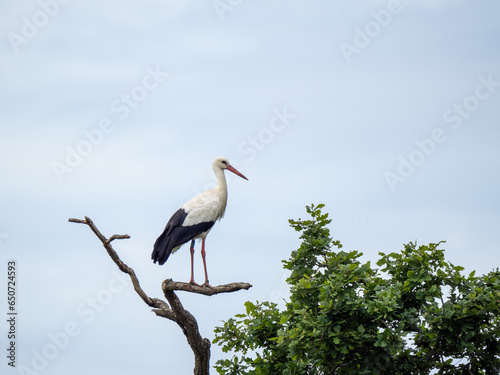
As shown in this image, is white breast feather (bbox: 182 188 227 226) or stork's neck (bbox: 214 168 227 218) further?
stork's neck (bbox: 214 168 227 218)

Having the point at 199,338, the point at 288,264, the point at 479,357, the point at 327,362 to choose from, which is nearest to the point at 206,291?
the point at 199,338

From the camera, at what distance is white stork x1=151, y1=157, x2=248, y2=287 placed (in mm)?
13727

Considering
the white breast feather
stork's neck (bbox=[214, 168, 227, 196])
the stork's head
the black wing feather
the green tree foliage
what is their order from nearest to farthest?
1. the green tree foliage
2. the black wing feather
3. the white breast feather
4. stork's neck (bbox=[214, 168, 227, 196])
5. the stork's head

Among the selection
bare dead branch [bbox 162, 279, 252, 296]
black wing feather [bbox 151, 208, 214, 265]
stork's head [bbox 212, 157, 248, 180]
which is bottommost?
bare dead branch [bbox 162, 279, 252, 296]

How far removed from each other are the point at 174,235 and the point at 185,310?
1.97 metres

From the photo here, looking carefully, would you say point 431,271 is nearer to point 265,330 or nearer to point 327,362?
point 327,362

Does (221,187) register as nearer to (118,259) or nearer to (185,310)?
(185,310)

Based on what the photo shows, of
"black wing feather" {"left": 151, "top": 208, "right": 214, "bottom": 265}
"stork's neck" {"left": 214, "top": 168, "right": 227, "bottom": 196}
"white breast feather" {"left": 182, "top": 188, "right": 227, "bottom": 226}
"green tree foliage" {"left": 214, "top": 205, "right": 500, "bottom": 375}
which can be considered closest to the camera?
"green tree foliage" {"left": 214, "top": 205, "right": 500, "bottom": 375}

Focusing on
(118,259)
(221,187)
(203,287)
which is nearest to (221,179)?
(221,187)

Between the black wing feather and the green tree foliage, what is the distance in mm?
2995

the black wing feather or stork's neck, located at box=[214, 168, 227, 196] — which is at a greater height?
stork's neck, located at box=[214, 168, 227, 196]

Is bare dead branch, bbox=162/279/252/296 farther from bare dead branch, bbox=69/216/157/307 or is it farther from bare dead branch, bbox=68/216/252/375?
bare dead branch, bbox=69/216/157/307

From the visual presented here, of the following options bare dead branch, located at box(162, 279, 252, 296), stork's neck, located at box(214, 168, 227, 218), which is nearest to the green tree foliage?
bare dead branch, located at box(162, 279, 252, 296)

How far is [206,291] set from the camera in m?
12.7
